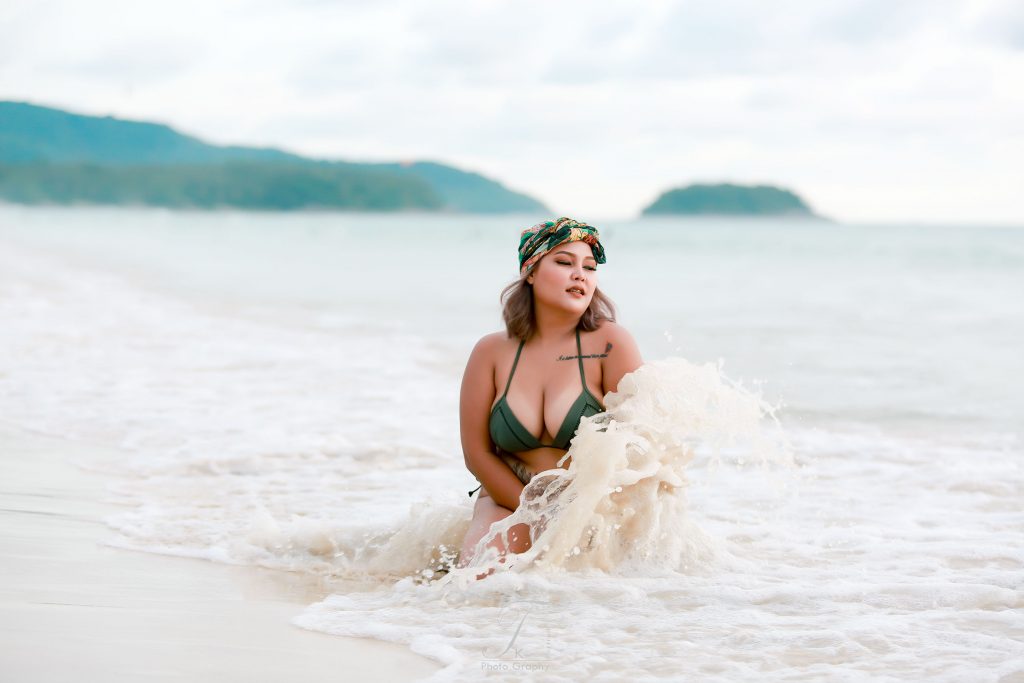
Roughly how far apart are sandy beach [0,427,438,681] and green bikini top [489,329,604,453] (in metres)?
1.04

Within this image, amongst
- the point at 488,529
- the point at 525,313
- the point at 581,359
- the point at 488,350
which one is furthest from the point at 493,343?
the point at 488,529

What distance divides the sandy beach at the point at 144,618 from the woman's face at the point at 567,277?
1.64 m

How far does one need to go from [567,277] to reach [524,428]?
Result: 2.26 ft

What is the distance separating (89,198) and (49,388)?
16659cm

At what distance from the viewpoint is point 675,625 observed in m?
4.59

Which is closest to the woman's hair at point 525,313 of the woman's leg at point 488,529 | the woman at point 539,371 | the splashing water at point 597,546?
the woman at point 539,371

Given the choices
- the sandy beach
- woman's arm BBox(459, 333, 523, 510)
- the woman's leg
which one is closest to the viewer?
the sandy beach

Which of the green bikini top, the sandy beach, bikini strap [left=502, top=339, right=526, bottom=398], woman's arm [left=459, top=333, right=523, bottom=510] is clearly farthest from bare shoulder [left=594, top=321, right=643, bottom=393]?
the sandy beach

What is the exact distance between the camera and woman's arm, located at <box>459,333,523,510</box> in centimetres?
518

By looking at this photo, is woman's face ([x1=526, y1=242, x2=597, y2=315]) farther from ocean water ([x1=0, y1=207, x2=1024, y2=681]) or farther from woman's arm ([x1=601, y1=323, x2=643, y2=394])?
ocean water ([x1=0, y1=207, x2=1024, y2=681])

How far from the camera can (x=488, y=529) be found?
520 cm

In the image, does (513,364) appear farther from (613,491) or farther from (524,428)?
(613,491)

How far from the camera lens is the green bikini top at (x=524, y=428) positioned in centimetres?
514

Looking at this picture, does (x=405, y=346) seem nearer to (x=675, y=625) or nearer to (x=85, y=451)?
(x=85, y=451)
